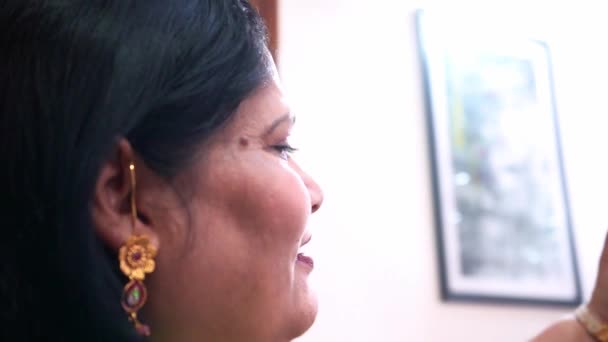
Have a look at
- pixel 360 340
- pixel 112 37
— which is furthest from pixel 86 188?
pixel 360 340

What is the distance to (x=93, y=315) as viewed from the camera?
0.51 meters

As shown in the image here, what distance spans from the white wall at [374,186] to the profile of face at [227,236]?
61 centimetres

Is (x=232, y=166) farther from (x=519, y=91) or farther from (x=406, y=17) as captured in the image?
(x=519, y=91)

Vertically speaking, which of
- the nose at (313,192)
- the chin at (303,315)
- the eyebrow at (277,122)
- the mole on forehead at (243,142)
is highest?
the eyebrow at (277,122)

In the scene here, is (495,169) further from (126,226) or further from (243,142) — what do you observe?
(126,226)

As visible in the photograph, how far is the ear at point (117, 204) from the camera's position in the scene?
564mm

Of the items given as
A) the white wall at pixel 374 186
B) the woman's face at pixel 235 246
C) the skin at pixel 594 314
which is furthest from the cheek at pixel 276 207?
the white wall at pixel 374 186

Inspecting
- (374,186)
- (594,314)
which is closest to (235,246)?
(594,314)

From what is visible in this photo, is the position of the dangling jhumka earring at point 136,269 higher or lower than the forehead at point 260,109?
lower

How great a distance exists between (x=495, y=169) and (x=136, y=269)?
3.74ft

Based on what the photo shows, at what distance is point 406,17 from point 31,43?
1.13 metres

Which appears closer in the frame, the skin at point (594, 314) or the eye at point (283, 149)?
the eye at point (283, 149)

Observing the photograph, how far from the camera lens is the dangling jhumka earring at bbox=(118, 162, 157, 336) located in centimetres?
54

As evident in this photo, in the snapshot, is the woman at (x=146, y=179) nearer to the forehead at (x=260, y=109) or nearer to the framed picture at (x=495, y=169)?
the forehead at (x=260, y=109)
